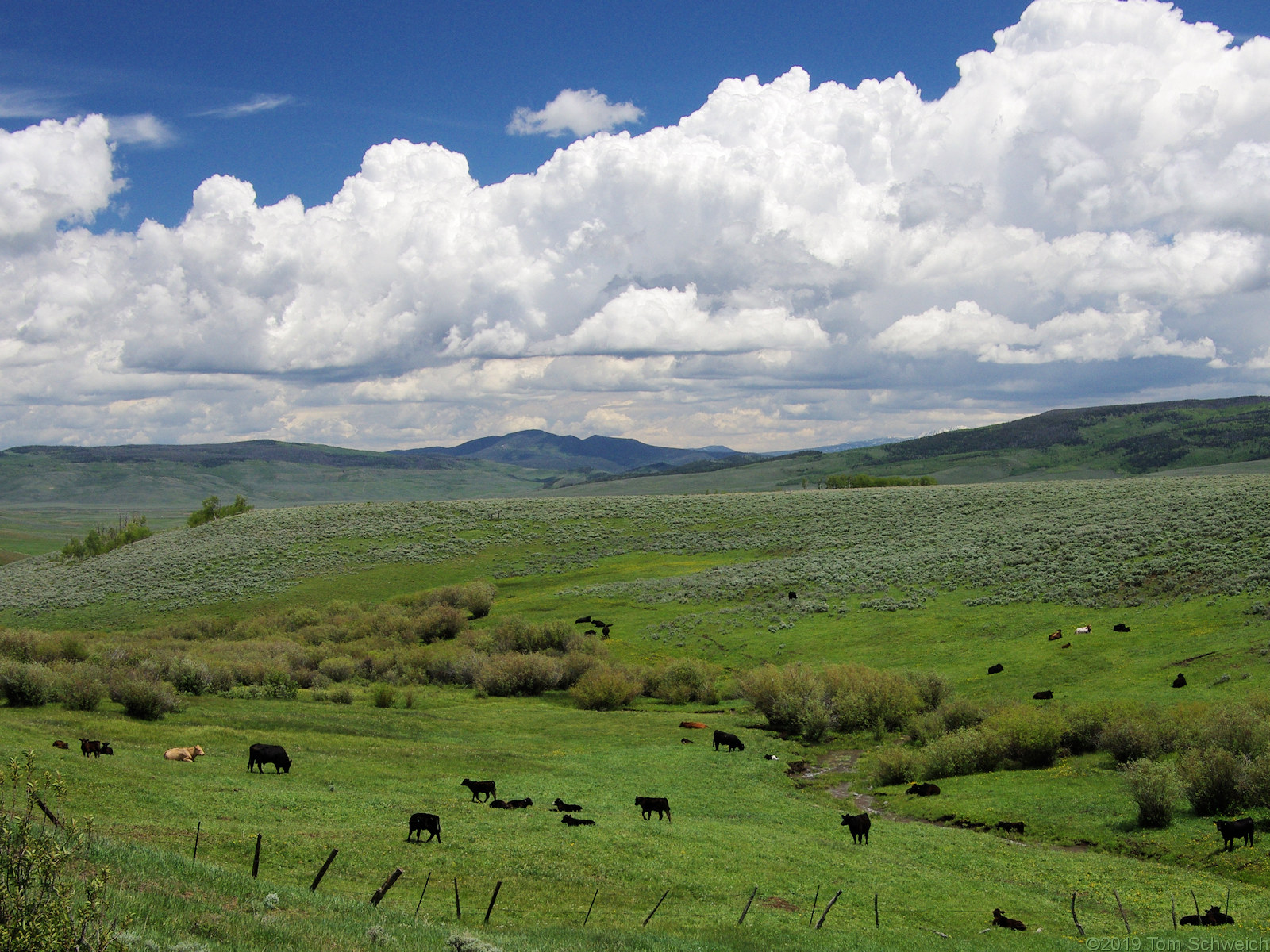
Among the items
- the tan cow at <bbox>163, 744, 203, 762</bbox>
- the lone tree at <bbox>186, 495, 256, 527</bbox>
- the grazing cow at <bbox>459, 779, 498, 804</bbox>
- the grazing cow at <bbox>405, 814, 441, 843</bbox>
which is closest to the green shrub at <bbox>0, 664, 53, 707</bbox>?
the tan cow at <bbox>163, 744, 203, 762</bbox>

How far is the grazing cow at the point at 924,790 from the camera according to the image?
98.7ft

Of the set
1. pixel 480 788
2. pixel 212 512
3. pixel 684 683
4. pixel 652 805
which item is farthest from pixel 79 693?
pixel 212 512

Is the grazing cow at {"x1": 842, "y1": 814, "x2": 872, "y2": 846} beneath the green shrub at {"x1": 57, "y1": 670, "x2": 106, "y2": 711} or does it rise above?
beneath

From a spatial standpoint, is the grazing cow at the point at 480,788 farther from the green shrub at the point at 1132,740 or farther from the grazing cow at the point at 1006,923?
the green shrub at the point at 1132,740

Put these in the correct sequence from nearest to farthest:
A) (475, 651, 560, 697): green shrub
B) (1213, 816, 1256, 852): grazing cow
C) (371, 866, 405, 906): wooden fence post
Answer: (371, 866, 405, 906): wooden fence post, (1213, 816, 1256, 852): grazing cow, (475, 651, 560, 697): green shrub

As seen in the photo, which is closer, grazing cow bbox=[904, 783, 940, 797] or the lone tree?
grazing cow bbox=[904, 783, 940, 797]

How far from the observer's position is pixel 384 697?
43188 mm

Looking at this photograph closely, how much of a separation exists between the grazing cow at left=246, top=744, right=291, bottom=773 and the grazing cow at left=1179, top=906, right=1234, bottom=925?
24.0 meters

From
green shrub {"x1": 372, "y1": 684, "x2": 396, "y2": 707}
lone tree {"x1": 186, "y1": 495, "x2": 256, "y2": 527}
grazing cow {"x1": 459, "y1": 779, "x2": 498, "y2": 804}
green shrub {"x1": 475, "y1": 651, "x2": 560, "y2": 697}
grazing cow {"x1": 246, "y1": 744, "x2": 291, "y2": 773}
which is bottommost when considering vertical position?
green shrub {"x1": 475, "y1": 651, "x2": 560, "y2": 697}

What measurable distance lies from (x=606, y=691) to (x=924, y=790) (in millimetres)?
21571

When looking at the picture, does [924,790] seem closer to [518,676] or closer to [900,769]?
[900,769]

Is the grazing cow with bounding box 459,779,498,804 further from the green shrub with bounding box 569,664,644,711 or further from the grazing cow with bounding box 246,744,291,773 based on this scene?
the green shrub with bounding box 569,664,644,711

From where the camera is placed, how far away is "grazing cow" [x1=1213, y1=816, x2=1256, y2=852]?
2145cm

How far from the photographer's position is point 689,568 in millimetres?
80250
